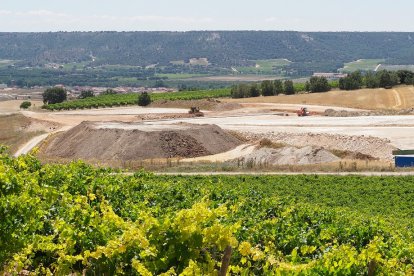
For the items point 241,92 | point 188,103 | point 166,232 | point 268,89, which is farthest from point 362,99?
point 166,232

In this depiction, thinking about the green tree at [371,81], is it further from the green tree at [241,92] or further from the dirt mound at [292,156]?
the dirt mound at [292,156]

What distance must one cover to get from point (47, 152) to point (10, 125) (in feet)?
93.1

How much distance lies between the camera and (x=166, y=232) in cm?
1044

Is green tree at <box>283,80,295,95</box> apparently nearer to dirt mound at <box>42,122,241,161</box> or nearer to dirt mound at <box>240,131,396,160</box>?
dirt mound at <box>240,131,396,160</box>

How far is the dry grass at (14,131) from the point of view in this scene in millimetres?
74675

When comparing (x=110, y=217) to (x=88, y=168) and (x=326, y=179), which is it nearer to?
(x=88, y=168)

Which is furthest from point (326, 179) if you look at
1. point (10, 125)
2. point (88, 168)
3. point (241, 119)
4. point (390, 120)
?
point (10, 125)

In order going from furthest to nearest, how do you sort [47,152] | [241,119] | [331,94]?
[331,94] → [241,119] → [47,152]

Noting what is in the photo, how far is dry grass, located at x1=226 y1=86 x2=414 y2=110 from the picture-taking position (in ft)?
325

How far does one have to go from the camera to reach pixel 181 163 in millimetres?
52219

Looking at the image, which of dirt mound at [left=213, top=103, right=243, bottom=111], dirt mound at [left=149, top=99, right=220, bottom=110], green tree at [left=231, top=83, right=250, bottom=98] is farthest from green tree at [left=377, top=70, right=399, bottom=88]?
dirt mound at [left=149, top=99, right=220, bottom=110]

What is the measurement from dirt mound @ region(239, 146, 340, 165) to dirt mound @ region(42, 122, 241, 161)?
7.82 meters

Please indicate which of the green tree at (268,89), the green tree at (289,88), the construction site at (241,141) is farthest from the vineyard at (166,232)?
the green tree at (268,89)

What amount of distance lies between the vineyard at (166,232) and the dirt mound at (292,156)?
2007 centimetres
